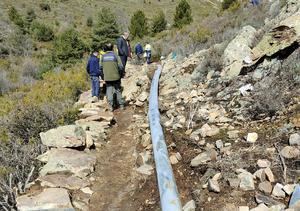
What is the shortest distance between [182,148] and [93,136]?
1.94 m

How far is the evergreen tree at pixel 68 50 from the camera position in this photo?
23.3 m

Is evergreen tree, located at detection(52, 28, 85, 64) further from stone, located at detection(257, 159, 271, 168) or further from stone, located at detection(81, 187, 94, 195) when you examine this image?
stone, located at detection(257, 159, 271, 168)

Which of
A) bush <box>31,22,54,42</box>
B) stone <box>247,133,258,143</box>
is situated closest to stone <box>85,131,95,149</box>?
stone <box>247,133,258,143</box>

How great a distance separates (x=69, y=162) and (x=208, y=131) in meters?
2.20

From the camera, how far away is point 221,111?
587 cm

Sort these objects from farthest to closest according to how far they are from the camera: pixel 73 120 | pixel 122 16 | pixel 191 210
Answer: pixel 122 16 < pixel 73 120 < pixel 191 210

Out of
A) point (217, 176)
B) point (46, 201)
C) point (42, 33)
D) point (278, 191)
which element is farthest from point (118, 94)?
point (42, 33)

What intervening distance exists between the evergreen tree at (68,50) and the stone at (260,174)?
66.8ft

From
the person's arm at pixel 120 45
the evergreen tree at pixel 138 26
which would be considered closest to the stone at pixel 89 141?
the person's arm at pixel 120 45

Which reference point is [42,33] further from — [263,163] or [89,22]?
[263,163]

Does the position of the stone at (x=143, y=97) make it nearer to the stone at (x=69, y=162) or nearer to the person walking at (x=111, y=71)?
the person walking at (x=111, y=71)

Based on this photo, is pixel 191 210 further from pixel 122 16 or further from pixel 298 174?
pixel 122 16

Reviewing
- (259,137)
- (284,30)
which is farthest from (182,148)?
(284,30)

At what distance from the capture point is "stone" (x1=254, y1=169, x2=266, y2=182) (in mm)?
3770
